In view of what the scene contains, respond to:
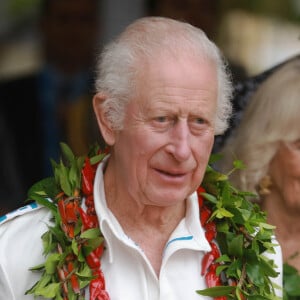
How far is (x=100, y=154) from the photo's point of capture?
3.16m

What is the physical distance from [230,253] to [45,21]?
8.78ft

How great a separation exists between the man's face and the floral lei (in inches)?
9.2

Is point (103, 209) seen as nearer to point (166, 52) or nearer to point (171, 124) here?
point (171, 124)

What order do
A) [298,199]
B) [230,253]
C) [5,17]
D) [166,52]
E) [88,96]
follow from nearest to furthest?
[166,52]
[230,253]
[298,199]
[88,96]
[5,17]

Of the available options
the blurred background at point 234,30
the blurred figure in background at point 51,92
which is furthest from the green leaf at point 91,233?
the blurred background at point 234,30

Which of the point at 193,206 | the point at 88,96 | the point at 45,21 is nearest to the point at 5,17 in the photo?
the point at 45,21

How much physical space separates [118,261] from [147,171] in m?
0.33

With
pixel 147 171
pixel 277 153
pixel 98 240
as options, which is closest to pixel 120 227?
pixel 98 240

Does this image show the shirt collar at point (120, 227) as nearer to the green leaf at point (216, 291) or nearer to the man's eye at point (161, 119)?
the green leaf at point (216, 291)

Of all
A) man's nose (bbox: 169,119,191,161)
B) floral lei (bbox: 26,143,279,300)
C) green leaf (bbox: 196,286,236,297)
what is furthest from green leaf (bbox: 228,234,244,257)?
man's nose (bbox: 169,119,191,161)

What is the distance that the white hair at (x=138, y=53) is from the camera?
2842 mm

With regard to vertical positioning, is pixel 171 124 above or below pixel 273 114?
above

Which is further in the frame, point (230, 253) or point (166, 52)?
point (230, 253)

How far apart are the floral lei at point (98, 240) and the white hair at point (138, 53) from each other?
1.00 ft
